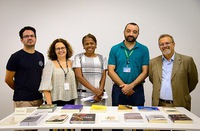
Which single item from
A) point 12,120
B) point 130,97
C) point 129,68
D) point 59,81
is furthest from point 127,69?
point 12,120

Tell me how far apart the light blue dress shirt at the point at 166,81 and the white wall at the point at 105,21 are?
4.05 ft

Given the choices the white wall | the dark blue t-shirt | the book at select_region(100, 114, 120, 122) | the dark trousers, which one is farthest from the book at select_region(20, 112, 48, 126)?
the white wall

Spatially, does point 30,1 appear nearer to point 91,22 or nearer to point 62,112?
point 91,22

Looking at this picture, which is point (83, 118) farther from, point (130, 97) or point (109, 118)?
point (130, 97)

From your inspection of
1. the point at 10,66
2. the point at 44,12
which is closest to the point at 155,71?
the point at 10,66

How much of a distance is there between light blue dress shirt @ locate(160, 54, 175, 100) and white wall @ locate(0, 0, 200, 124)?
1234 millimetres

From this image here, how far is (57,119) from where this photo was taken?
5.87ft

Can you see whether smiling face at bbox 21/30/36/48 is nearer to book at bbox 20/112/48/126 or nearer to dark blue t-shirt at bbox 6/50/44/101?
dark blue t-shirt at bbox 6/50/44/101

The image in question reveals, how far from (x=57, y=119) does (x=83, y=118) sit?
243 mm

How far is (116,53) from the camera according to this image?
2.82 metres

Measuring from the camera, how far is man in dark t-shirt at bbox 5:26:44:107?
2523mm

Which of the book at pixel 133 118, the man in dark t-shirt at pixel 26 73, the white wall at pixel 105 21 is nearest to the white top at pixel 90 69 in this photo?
the man in dark t-shirt at pixel 26 73

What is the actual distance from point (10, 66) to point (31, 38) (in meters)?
0.46

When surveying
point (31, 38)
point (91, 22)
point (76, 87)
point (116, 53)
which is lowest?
point (76, 87)
